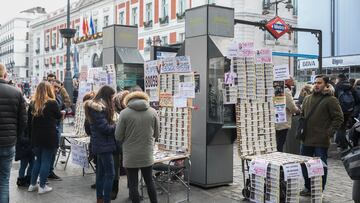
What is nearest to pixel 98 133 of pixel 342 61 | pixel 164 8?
pixel 342 61

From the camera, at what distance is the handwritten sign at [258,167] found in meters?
6.14

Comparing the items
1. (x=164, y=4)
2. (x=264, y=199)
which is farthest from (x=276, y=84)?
(x=164, y=4)

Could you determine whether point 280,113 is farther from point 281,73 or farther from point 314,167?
point 314,167

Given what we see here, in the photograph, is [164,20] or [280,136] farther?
[164,20]

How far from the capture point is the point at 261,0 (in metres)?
32.8

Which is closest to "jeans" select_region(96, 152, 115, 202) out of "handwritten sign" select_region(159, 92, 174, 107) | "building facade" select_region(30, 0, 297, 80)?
"handwritten sign" select_region(159, 92, 174, 107)

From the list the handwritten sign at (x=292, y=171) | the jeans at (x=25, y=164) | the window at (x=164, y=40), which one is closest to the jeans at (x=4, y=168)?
the jeans at (x=25, y=164)

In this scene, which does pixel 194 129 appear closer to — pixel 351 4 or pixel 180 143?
pixel 180 143

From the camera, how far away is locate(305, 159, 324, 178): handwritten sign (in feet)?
20.3

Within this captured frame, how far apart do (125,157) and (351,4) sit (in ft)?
65.1

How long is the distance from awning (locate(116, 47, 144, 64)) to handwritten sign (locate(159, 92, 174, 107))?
12.4 ft

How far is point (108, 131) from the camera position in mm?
5945

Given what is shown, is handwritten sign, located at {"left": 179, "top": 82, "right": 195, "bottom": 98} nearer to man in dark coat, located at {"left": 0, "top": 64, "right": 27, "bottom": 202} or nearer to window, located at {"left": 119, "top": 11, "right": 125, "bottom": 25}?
man in dark coat, located at {"left": 0, "top": 64, "right": 27, "bottom": 202}

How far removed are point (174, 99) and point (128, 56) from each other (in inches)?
174
